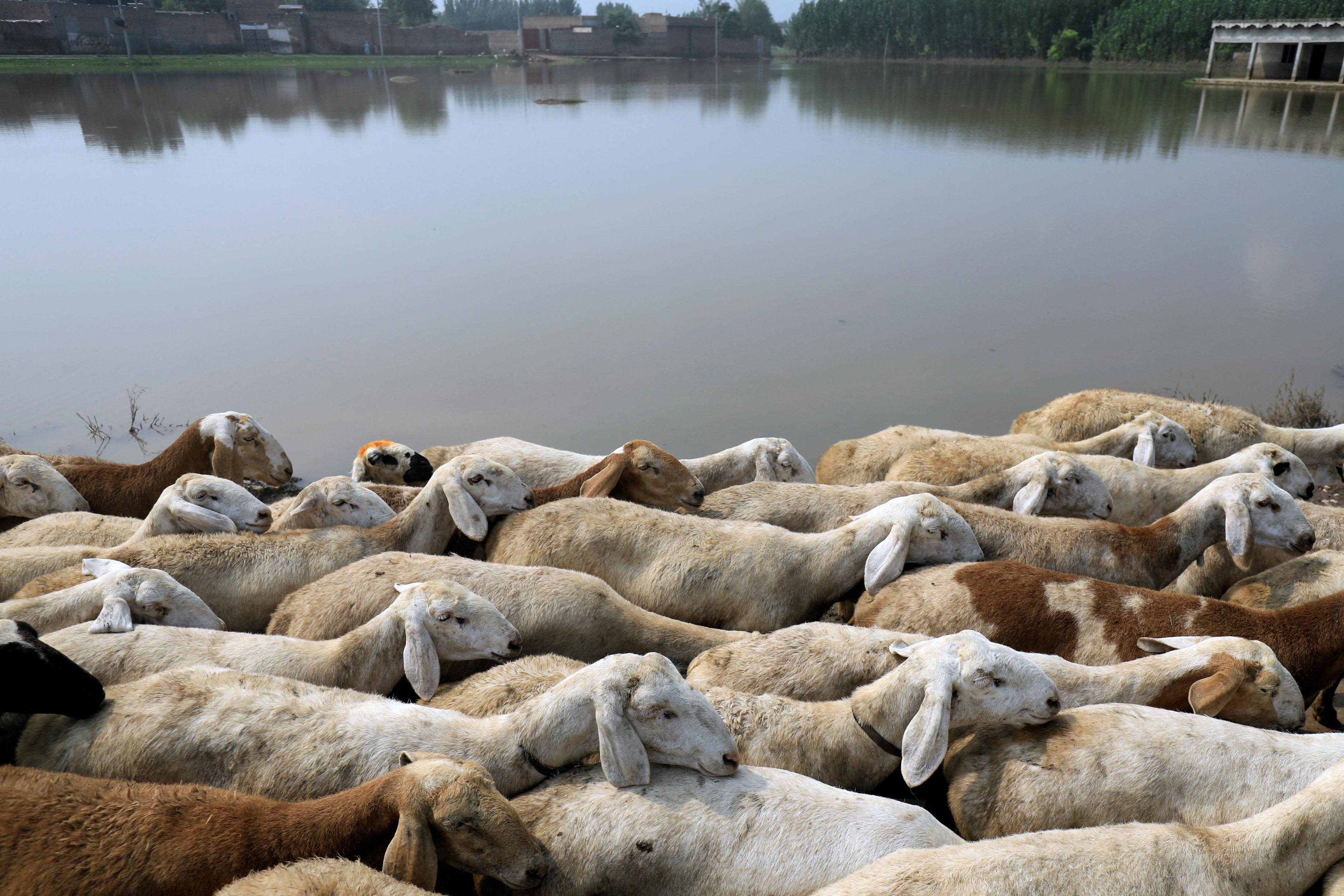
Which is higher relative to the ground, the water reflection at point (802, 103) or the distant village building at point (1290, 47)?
the distant village building at point (1290, 47)

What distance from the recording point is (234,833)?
3145 mm

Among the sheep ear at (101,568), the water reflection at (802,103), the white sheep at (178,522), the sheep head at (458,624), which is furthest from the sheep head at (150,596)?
the water reflection at (802,103)

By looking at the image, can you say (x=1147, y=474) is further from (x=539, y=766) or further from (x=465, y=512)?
(x=539, y=766)

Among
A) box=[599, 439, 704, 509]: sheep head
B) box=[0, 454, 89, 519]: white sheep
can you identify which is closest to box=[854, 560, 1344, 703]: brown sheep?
box=[599, 439, 704, 509]: sheep head

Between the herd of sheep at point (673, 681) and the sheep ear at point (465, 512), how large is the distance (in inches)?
0.7

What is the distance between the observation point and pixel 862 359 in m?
13.4

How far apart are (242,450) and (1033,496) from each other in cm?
603

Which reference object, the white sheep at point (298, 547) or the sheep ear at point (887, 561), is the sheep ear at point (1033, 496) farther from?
the white sheep at point (298, 547)

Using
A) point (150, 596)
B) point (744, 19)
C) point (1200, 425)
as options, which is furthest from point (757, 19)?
point (150, 596)

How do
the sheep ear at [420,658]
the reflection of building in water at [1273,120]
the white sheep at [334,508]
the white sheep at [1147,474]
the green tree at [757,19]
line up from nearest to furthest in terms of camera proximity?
the sheep ear at [420,658] → the white sheep at [334,508] → the white sheep at [1147,474] → the reflection of building in water at [1273,120] → the green tree at [757,19]

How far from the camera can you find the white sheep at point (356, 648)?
438 cm

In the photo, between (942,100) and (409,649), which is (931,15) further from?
(409,649)

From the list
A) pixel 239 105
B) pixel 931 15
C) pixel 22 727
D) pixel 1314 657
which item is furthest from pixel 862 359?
pixel 931 15

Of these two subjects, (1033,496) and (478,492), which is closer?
(478,492)
